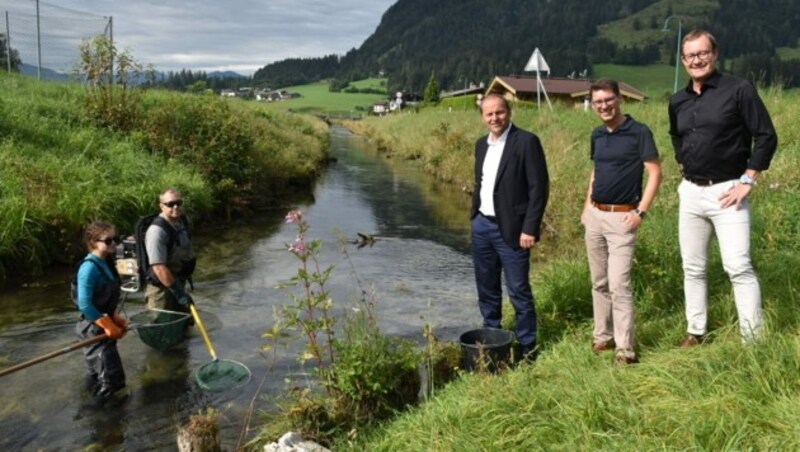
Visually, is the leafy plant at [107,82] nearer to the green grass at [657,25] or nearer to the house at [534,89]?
the house at [534,89]

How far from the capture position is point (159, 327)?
19.1ft

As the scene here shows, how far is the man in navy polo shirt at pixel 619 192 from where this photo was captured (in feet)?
15.4

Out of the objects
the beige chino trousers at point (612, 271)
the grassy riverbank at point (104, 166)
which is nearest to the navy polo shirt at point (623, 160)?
the beige chino trousers at point (612, 271)

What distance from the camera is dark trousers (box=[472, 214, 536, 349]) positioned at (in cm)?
532

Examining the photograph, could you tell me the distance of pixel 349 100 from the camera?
145625 millimetres

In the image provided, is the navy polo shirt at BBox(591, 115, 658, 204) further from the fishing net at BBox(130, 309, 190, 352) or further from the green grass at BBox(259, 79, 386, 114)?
the green grass at BBox(259, 79, 386, 114)

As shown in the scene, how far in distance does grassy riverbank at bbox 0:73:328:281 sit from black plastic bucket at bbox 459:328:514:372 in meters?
7.08

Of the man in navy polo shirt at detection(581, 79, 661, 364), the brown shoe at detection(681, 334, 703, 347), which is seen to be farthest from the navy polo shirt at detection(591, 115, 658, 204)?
the brown shoe at detection(681, 334, 703, 347)

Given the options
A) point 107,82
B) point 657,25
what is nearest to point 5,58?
point 107,82

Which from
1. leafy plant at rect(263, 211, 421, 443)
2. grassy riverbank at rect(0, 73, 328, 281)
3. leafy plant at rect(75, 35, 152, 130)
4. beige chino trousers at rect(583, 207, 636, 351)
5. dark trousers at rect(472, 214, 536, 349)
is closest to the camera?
leafy plant at rect(263, 211, 421, 443)

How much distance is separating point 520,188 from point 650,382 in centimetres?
192

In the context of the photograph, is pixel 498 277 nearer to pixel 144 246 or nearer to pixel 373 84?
pixel 144 246

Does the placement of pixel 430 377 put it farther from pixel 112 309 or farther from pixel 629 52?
pixel 629 52

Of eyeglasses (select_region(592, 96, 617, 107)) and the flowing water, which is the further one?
the flowing water
